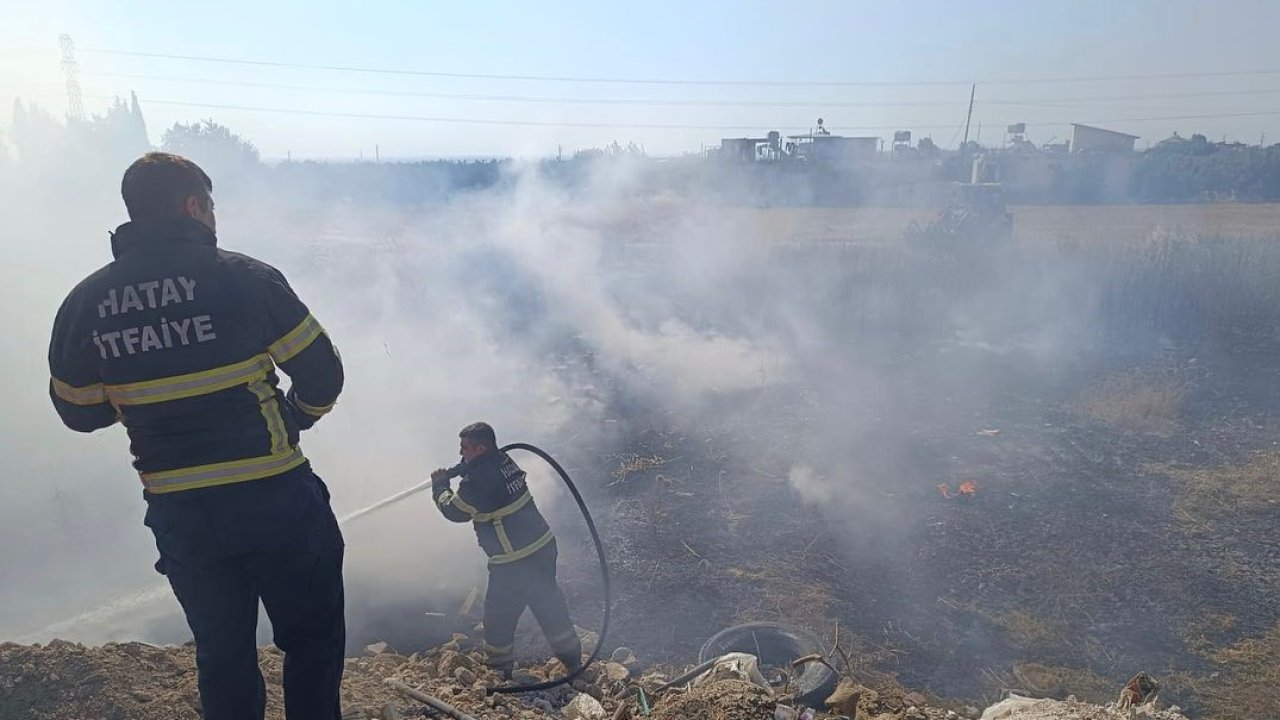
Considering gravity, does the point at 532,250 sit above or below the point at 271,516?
above

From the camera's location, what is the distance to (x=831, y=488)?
7945 millimetres

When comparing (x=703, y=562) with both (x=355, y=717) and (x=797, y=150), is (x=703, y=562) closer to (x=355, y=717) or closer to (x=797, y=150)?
(x=355, y=717)

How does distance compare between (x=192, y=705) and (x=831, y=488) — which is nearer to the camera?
(x=192, y=705)

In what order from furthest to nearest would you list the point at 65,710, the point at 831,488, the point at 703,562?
1. the point at 831,488
2. the point at 703,562
3. the point at 65,710

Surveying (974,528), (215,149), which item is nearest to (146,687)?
(974,528)

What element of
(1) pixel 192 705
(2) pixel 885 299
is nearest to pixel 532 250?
(2) pixel 885 299

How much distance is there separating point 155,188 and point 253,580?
1.24 m

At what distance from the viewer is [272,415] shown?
2242mm

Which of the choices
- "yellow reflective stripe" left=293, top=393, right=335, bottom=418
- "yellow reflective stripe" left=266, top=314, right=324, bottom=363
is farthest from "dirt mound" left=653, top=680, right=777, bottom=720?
"yellow reflective stripe" left=266, top=314, right=324, bottom=363

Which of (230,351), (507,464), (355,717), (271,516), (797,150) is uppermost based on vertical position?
(797,150)

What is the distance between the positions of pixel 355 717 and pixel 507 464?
164cm

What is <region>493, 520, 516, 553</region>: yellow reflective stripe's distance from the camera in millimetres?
4324

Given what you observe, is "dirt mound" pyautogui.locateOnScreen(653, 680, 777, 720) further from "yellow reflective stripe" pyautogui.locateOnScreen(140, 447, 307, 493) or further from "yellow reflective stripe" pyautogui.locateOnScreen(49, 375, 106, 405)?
"yellow reflective stripe" pyautogui.locateOnScreen(49, 375, 106, 405)

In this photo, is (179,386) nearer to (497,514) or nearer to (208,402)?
(208,402)
